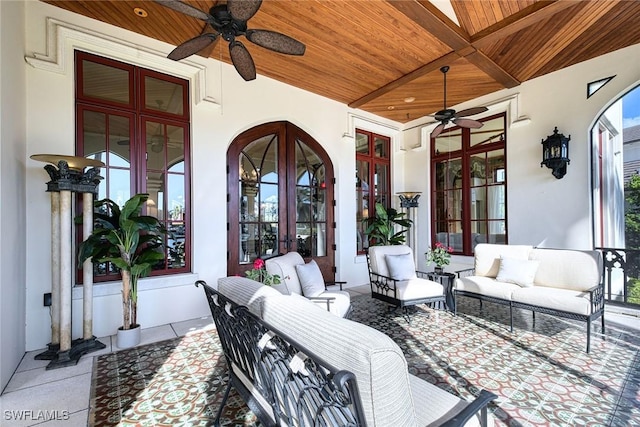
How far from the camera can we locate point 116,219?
9.63 ft

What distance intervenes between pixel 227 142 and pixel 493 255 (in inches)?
162

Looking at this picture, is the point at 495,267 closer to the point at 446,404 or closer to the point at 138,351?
the point at 446,404

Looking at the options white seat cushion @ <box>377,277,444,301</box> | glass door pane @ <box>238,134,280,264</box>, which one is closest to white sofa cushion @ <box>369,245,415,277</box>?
white seat cushion @ <box>377,277,444,301</box>

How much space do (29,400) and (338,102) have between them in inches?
215

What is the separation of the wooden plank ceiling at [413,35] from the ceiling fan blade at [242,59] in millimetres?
838

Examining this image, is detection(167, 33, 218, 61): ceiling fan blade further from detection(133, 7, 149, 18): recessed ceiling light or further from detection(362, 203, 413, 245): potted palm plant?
detection(362, 203, 413, 245): potted palm plant

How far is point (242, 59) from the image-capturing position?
2553 mm

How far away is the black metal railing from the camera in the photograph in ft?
12.4

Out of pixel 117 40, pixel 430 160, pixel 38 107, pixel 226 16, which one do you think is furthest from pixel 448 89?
pixel 38 107

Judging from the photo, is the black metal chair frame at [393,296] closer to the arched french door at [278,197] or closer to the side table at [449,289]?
the side table at [449,289]

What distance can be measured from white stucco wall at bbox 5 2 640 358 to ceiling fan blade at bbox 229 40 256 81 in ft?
4.65

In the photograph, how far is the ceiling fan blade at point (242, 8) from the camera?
1948 mm

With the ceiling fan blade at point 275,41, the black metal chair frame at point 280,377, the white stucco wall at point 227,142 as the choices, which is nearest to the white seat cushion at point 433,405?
the black metal chair frame at point 280,377

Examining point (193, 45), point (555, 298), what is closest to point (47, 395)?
point (193, 45)
